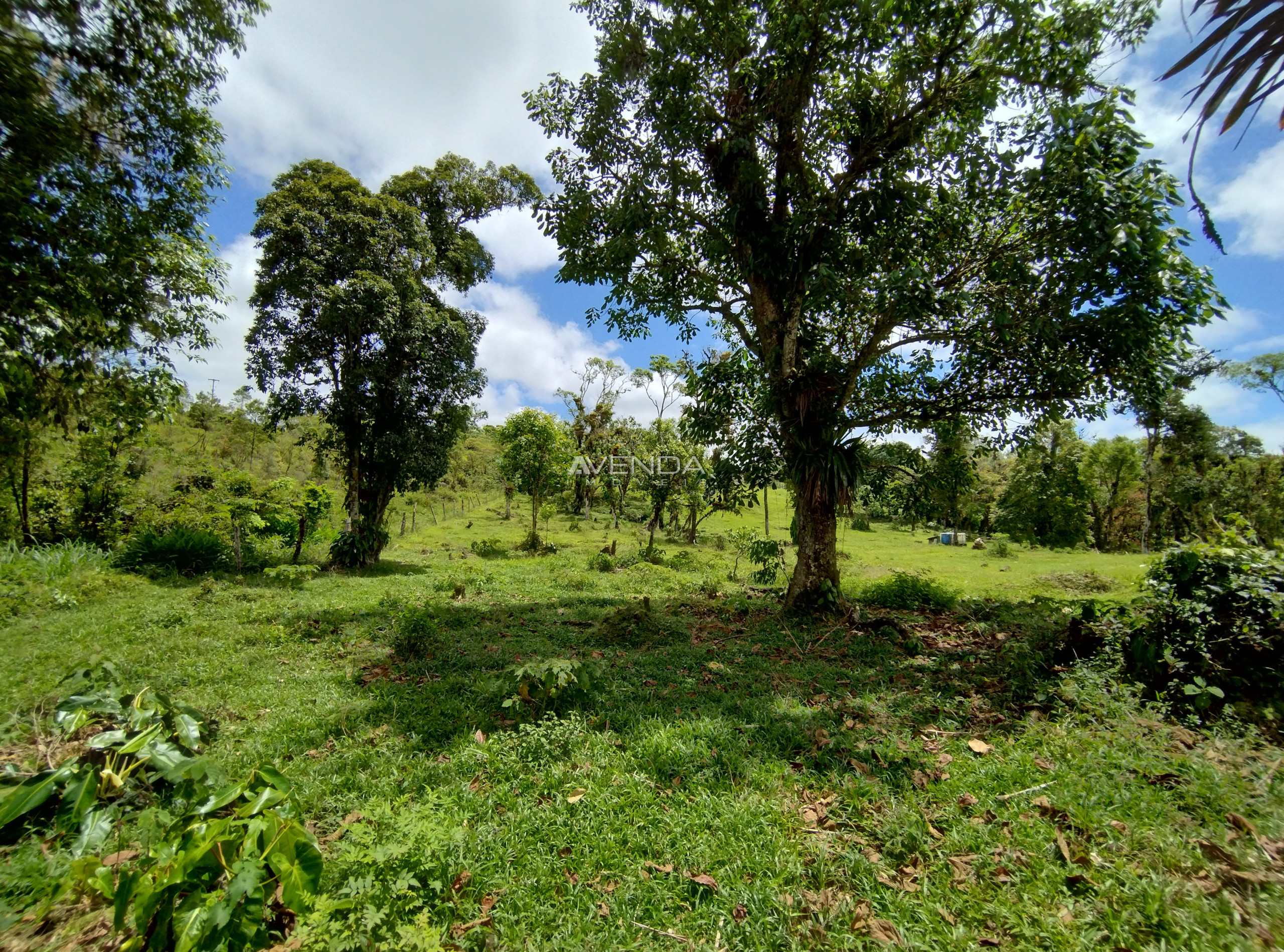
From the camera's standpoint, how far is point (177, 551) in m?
12.4

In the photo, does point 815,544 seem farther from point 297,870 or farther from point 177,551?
point 177,551

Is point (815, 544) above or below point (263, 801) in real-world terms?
above

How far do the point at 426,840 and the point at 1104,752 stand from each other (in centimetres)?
451

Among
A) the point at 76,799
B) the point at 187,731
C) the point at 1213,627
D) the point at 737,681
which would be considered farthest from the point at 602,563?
the point at 76,799

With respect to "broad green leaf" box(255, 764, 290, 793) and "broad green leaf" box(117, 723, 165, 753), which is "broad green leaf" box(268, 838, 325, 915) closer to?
"broad green leaf" box(255, 764, 290, 793)

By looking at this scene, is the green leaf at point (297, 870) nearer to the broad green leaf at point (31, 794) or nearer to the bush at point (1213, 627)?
the broad green leaf at point (31, 794)

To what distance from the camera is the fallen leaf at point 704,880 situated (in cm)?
277

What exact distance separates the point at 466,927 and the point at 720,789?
1.82 m

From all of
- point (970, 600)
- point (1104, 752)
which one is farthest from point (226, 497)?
point (970, 600)

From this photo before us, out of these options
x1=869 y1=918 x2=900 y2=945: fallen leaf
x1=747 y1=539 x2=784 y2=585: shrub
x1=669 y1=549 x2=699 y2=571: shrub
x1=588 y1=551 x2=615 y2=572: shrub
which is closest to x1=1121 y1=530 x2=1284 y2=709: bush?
x1=869 y1=918 x2=900 y2=945: fallen leaf

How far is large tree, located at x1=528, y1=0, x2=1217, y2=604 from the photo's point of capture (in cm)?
643

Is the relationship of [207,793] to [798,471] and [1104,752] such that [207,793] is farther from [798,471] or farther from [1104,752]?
[798,471]

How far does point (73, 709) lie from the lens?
10.8 feet

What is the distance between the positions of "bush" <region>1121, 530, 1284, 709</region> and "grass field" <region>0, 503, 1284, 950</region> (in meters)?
0.49
